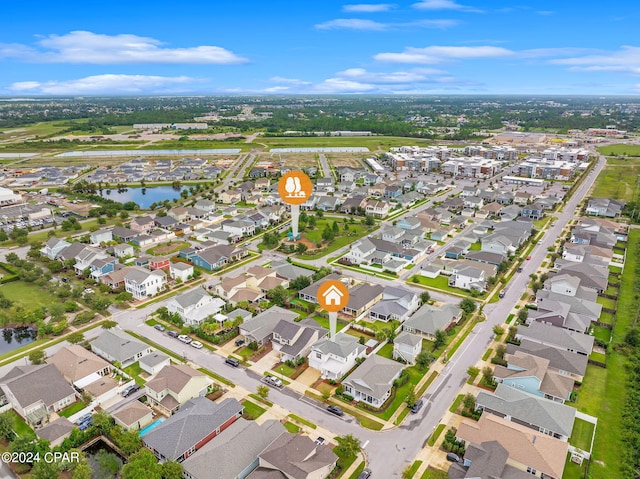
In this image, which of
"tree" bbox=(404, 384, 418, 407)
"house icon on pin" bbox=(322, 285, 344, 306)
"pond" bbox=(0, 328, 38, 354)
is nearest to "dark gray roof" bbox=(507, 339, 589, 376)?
"tree" bbox=(404, 384, 418, 407)

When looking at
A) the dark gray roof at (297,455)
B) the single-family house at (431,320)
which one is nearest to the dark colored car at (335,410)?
the dark gray roof at (297,455)

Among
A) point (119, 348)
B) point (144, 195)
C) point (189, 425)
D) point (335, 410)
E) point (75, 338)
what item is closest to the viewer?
point (189, 425)

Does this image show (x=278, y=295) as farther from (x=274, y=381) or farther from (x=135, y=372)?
(x=135, y=372)

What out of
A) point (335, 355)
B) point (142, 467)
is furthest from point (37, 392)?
point (335, 355)

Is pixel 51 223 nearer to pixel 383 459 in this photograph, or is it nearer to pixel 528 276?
pixel 383 459

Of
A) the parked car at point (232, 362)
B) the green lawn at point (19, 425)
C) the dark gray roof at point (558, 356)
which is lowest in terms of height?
the green lawn at point (19, 425)

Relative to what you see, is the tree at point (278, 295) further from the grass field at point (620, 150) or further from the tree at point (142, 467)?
the grass field at point (620, 150)
